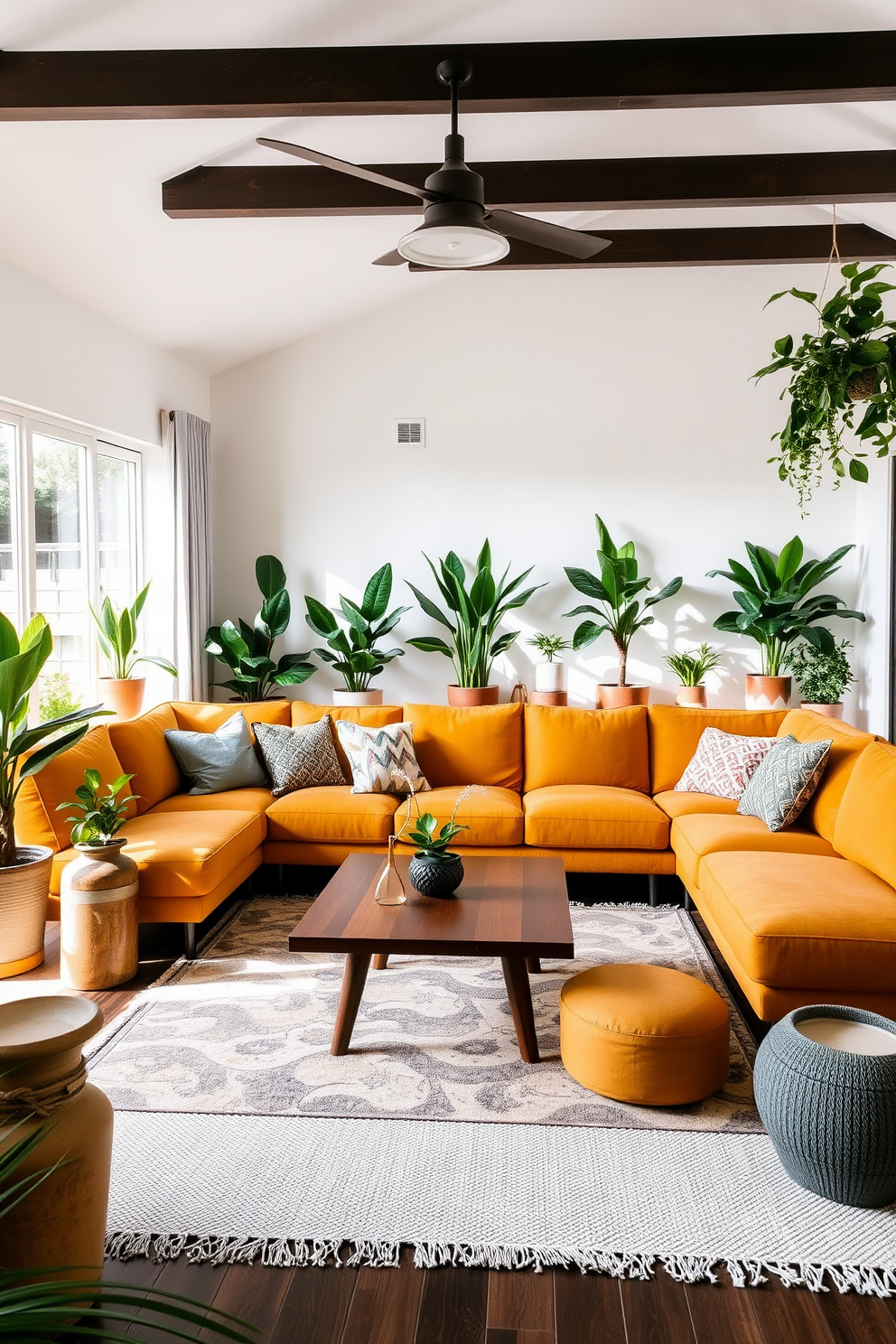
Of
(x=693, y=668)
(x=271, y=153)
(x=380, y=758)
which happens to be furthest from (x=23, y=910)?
(x=693, y=668)

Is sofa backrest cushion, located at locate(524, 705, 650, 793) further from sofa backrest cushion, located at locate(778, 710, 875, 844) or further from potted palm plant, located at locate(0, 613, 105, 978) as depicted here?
potted palm plant, located at locate(0, 613, 105, 978)

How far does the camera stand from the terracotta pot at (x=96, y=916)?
328cm

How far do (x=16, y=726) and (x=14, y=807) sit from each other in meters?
0.29

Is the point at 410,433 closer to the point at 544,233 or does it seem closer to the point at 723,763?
the point at 723,763

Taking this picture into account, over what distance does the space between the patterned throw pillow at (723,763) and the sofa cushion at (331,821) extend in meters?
1.39

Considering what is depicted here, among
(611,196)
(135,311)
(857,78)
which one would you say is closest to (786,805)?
(857,78)

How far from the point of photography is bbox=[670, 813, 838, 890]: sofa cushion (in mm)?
3613

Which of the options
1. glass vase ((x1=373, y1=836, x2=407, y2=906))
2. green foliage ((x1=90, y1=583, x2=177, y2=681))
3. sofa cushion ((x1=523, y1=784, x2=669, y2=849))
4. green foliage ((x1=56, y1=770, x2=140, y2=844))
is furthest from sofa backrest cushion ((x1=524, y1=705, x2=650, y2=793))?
green foliage ((x1=90, y1=583, x2=177, y2=681))

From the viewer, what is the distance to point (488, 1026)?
121 inches

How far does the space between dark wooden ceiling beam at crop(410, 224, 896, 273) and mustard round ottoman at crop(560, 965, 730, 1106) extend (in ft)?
13.4

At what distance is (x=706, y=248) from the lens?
214 inches

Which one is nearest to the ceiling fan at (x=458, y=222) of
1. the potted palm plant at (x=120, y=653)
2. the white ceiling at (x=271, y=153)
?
the white ceiling at (x=271, y=153)

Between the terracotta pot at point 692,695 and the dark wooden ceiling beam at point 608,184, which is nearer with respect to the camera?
the dark wooden ceiling beam at point 608,184

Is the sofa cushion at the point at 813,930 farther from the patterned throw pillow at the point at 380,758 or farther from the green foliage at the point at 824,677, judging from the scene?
the green foliage at the point at 824,677
